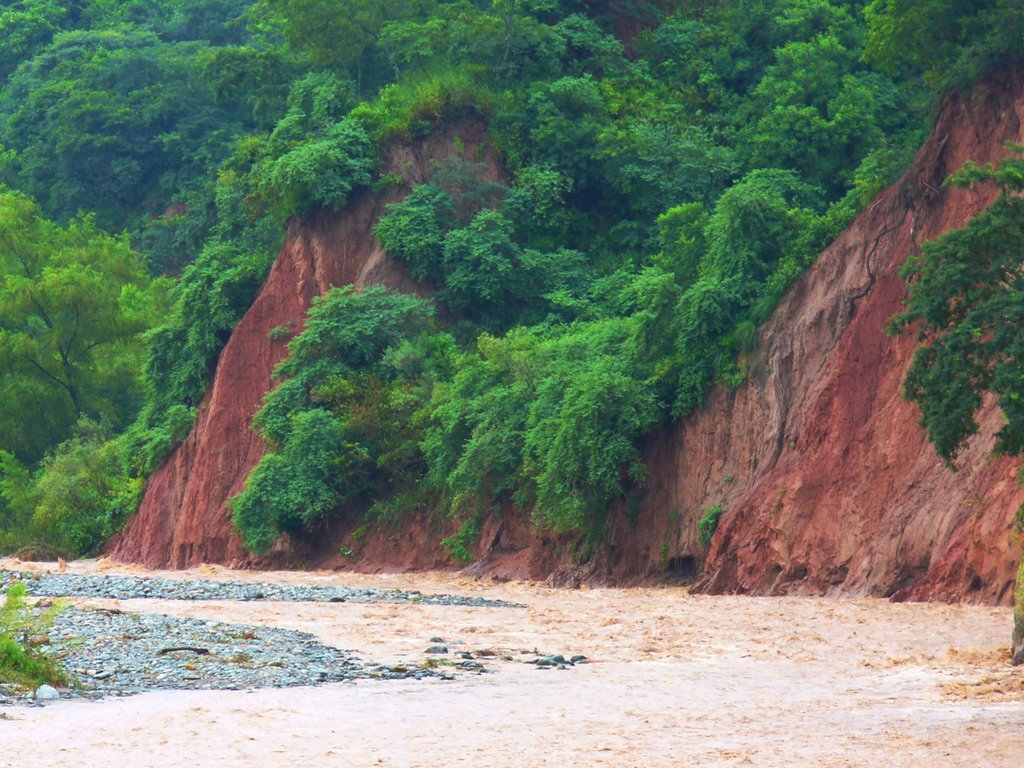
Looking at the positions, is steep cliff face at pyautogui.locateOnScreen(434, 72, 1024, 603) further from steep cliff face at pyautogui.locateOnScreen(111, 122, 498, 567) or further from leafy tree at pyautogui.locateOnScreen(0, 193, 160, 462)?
leafy tree at pyautogui.locateOnScreen(0, 193, 160, 462)

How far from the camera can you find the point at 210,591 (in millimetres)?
29281

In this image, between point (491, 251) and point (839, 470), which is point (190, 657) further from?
point (491, 251)

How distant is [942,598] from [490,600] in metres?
8.46

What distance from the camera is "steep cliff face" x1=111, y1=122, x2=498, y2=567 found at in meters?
40.6

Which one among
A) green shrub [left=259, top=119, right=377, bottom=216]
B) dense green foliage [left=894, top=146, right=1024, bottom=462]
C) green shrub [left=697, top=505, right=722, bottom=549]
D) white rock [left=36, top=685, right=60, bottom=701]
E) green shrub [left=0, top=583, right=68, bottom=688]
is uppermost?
green shrub [left=259, top=119, right=377, bottom=216]

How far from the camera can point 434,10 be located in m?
46.8

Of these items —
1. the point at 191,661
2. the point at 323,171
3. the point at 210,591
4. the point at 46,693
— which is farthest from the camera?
the point at 323,171

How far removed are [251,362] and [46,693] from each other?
90.3 ft

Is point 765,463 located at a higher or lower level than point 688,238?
lower

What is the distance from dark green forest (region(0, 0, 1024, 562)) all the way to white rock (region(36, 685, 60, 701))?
15890mm

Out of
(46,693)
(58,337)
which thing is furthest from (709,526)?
(58,337)

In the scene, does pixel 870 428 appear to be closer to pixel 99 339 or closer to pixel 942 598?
pixel 942 598

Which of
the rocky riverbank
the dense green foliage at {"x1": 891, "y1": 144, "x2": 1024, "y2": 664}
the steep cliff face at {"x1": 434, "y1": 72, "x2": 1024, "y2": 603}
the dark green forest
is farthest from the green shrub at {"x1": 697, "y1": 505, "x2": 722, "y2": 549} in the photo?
the dense green foliage at {"x1": 891, "y1": 144, "x2": 1024, "y2": 664}

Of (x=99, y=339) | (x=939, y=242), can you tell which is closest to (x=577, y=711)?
(x=939, y=242)
